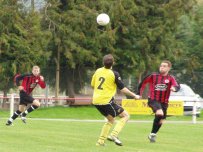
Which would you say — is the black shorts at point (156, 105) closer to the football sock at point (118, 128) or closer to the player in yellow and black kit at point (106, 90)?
the football sock at point (118, 128)

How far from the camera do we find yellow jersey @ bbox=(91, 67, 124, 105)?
12844 millimetres

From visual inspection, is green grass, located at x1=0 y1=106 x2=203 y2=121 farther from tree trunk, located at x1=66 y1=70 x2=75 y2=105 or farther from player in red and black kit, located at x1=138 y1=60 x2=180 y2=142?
player in red and black kit, located at x1=138 y1=60 x2=180 y2=142

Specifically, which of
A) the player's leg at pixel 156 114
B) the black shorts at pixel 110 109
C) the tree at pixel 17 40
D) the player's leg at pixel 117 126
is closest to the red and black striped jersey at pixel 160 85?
the player's leg at pixel 156 114

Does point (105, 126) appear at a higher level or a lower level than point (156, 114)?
lower

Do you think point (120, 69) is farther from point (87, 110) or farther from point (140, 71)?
point (87, 110)

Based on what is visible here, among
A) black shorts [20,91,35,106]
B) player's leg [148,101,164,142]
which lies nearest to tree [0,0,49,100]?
black shorts [20,91,35,106]

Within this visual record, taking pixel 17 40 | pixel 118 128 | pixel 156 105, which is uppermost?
pixel 17 40

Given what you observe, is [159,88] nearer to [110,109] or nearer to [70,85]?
[110,109]

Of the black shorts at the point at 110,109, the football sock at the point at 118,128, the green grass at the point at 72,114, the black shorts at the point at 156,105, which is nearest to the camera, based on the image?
the black shorts at the point at 110,109

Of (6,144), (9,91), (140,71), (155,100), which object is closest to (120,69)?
(140,71)

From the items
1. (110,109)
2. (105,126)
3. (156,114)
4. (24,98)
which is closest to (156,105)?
(156,114)

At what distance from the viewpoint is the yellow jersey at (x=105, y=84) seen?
12.8 metres

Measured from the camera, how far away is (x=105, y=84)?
42.2 feet

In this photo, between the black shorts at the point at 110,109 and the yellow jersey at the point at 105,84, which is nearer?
the yellow jersey at the point at 105,84
